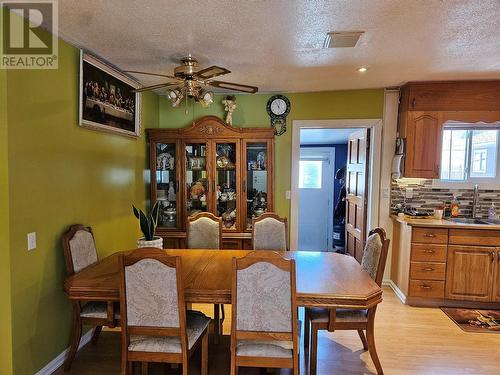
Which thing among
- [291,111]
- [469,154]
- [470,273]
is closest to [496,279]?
[470,273]

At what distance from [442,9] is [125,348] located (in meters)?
2.72

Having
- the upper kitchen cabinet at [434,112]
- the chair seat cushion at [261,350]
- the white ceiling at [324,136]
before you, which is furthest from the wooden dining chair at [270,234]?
the white ceiling at [324,136]

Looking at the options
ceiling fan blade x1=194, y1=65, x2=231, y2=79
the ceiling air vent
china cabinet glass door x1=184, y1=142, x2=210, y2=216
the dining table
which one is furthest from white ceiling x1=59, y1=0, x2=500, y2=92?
the dining table

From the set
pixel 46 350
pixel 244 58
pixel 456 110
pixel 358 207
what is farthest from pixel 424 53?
pixel 46 350

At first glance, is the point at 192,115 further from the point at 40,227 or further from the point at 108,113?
the point at 40,227

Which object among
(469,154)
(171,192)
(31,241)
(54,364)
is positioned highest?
(469,154)

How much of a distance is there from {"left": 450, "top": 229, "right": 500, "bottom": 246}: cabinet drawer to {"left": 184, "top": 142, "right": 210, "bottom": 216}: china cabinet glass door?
2.73 metres

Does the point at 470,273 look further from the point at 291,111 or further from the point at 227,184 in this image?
the point at 227,184

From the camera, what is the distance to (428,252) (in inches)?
127

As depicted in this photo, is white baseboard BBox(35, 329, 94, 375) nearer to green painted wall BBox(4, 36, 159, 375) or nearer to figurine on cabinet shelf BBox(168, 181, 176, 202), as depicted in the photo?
green painted wall BBox(4, 36, 159, 375)

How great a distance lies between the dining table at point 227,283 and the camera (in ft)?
5.93

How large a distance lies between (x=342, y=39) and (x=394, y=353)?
243 cm

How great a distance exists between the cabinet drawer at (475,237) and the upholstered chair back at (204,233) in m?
2.38

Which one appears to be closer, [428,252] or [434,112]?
[428,252]
